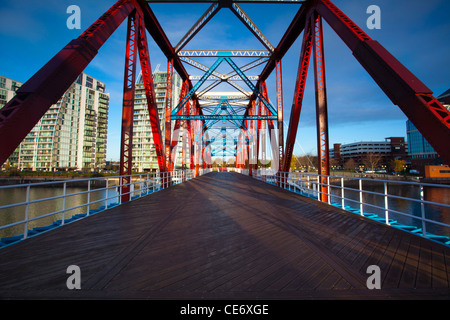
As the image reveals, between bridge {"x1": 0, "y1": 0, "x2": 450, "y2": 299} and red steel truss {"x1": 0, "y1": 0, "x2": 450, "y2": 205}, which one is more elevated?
red steel truss {"x1": 0, "y1": 0, "x2": 450, "y2": 205}

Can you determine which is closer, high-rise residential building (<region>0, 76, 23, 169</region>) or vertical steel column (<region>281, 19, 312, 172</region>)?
vertical steel column (<region>281, 19, 312, 172</region>)

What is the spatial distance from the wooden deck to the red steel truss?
242 cm

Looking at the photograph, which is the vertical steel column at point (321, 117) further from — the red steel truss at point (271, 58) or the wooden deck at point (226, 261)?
the wooden deck at point (226, 261)

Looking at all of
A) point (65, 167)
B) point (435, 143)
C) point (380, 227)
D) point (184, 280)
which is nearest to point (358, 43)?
point (435, 143)

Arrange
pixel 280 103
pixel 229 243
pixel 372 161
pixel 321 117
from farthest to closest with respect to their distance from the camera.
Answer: pixel 372 161 → pixel 280 103 → pixel 321 117 → pixel 229 243

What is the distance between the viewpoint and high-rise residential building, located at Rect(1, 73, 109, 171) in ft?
225

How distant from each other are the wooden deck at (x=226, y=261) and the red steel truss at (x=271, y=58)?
242 cm

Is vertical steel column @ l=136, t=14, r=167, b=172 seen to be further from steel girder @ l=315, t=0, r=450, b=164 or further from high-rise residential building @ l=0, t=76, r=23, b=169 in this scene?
high-rise residential building @ l=0, t=76, r=23, b=169

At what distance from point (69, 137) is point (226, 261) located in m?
88.7

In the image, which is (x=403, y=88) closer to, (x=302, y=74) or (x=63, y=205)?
(x=302, y=74)

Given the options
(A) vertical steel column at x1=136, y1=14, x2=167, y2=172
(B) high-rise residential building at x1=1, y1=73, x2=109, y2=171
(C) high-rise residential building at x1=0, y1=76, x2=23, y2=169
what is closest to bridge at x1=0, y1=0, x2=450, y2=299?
(A) vertical steel column at x1=136, y1=14, x2=167, y2=172

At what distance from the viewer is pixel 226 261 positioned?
10.2 ft

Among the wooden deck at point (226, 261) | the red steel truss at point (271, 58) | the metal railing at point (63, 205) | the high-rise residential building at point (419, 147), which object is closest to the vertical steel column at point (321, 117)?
the red steel truss at point (271, 58)

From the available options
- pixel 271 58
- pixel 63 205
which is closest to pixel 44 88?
pixel 63 205
